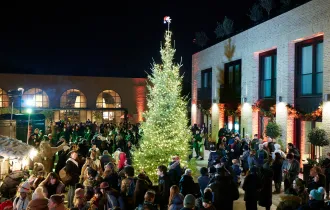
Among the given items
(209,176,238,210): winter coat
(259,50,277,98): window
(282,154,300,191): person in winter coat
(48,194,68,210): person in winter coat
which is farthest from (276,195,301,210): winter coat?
(259,50,277,98): window

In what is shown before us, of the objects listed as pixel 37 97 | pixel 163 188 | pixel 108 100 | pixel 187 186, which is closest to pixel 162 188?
pixel 163 188

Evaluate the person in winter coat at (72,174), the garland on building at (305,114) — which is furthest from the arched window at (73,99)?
the person in winter coat at (72,174)

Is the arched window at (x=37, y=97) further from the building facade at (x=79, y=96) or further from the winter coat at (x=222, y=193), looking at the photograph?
the winter coat at (x=222, y=193)

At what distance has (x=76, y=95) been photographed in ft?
146

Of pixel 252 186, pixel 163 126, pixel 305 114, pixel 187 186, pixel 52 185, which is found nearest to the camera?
pixel 52 185

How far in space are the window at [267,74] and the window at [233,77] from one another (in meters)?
2.94

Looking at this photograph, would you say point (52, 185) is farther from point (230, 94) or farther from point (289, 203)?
point (230, 94)

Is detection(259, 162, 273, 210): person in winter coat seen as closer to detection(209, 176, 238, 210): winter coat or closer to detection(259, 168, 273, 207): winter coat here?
detection(259, 168, 273, 207): winter coat

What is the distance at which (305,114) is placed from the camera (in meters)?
17.5

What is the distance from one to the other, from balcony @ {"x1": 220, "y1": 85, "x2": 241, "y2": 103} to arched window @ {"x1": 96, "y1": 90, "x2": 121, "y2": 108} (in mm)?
20640

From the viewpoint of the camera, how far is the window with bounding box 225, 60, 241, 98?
25.7 meters

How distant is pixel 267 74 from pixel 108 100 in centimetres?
2691

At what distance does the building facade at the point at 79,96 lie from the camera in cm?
4175

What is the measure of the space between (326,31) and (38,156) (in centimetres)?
1262
